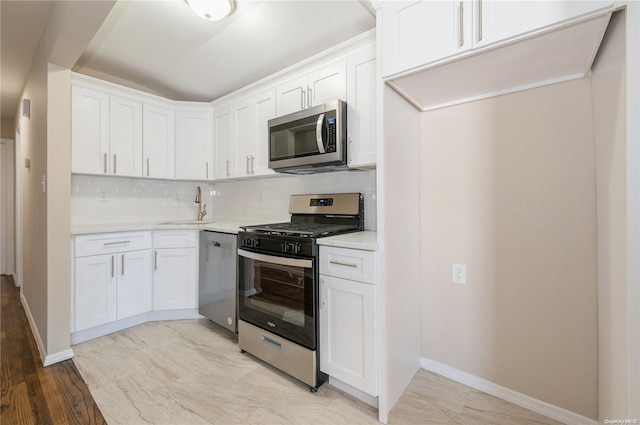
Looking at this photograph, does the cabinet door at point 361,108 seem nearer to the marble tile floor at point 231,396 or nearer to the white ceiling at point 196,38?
the white ceiling at point 196,38

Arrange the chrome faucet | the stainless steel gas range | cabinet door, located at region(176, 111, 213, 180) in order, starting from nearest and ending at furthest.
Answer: the stainless steel gas range → cabinet door, located at region(176, 111, 213, 180) → the chrome faucet

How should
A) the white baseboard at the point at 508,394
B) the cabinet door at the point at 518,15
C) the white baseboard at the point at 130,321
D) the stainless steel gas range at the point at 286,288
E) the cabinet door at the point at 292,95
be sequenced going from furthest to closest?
the white baseboard at the point at 130,321 → the cabinet door at the point at 292,95 → the stainless steel gas range at the point at 286,288 → the white baseboard at the point at 508,394 → the cabinet door at the point at 518,15

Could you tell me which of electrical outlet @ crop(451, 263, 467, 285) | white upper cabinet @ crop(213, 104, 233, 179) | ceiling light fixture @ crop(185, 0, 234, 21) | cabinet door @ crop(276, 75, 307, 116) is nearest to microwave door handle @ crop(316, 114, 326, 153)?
cabinet door @ crop(276, 75, 307, 116)

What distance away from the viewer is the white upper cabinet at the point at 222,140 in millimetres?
3057

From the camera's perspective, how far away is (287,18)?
198cm

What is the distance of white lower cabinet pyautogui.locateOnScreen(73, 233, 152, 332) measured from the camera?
2.40 m

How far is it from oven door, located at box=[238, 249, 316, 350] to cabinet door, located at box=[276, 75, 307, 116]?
3.98 ft

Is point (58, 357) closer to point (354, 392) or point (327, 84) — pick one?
point (354, 392)

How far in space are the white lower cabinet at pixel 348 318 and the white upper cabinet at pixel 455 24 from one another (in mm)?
1014

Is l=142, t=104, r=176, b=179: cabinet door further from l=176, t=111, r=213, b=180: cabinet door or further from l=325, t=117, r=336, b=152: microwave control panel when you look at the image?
l=325, t=117, r=336, b=152: microwave control panel

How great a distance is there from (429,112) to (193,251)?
95.6 inches

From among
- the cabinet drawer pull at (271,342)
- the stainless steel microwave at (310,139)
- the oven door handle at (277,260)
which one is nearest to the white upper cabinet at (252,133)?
the stainless steel microwave at (310,139)

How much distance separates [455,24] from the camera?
1.29m

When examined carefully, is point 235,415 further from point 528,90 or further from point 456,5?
point 528,90
